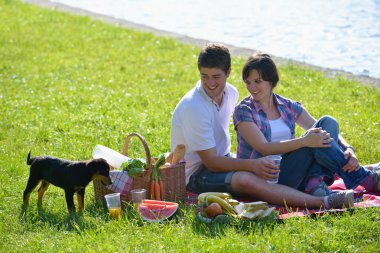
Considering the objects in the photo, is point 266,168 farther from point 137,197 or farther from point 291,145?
point 137,197

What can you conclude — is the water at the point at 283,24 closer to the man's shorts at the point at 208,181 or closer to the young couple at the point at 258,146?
the young couple at the point at 258,146

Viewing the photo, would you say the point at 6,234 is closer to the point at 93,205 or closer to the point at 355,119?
the point at 93,205

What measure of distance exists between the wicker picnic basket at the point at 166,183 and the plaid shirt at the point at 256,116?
1.77ft

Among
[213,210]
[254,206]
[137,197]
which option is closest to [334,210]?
[254,206]

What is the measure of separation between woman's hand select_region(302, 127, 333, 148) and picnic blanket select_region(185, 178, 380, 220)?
0.48 metres

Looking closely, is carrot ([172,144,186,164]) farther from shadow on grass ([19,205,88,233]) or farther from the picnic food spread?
shadow on grass ([19,205,88,233])

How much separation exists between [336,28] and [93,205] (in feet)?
34.4

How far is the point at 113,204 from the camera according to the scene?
5496 millimetres

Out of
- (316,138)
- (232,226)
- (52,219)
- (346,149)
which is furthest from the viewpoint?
(346,149)

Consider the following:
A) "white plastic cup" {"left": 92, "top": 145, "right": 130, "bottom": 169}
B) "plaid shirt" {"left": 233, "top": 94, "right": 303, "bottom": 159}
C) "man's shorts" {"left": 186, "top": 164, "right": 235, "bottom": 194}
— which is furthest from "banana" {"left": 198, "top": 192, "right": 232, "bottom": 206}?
"white plastic cup" {"left": 92, "top": 145, "right": 130, "bottom": 169}

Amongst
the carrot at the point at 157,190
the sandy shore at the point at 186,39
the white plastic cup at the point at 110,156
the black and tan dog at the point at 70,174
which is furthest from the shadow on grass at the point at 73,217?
the sandy shore at the point at 186,39

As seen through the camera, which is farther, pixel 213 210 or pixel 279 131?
pixel 279 131

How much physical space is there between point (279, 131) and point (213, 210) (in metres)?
1.05

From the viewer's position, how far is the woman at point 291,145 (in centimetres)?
573
